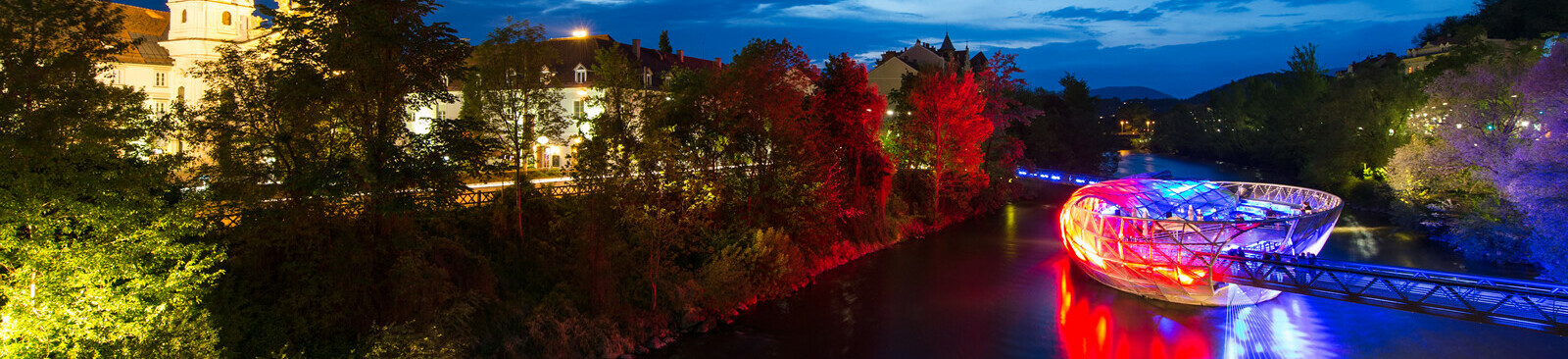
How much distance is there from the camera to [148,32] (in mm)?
34906

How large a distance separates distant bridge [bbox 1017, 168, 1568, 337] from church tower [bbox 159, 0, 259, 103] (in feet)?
119

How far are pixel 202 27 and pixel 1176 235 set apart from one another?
119 feet

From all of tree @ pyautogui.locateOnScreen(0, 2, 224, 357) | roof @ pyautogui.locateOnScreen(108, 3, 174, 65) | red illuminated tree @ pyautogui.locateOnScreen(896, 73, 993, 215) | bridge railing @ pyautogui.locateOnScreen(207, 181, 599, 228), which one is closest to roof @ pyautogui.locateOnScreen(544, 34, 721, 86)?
red illuminated tree @ pyautogui.locateOnScreen(896, 73, 993, 215)

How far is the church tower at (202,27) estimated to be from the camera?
31.5 metres

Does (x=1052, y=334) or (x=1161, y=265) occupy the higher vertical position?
(x=1161, y=265)

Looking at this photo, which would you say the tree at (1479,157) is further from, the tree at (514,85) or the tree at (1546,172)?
the tree at (514,85)

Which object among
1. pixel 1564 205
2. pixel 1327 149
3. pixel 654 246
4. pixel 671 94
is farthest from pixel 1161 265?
pixel 1327 149

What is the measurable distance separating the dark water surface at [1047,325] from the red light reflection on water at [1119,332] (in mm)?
28

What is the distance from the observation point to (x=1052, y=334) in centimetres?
2005

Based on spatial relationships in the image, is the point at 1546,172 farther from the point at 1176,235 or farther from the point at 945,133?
the point at 945,133

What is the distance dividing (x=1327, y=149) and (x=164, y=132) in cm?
5587

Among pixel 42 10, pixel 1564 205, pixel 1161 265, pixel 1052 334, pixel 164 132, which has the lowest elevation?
pixel 1052 334

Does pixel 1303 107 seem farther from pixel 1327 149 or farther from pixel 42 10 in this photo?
pixel 42 10

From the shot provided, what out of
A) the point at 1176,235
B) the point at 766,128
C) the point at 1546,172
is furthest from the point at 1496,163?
the point at 766,128
